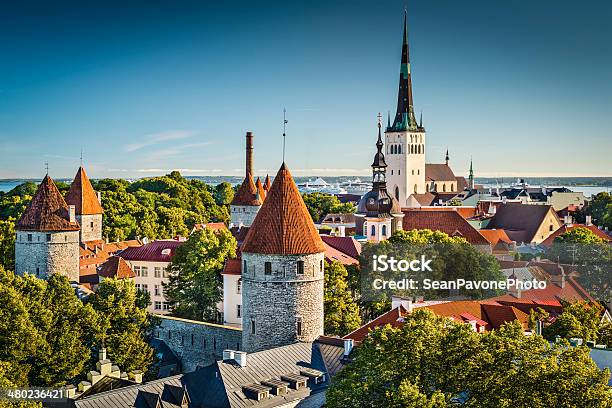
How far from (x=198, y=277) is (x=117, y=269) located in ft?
20.3

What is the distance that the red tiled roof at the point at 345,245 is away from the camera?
48.5 m

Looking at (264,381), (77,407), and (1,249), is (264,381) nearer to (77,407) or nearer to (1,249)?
(77,407)

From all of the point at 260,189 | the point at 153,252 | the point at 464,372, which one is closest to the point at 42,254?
the point at 153,252

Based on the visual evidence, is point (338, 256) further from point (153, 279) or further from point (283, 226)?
point (283, 226)

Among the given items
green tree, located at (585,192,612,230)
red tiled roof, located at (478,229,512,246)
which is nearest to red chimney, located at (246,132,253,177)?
red tiled roof, located at (478,229,512,246)

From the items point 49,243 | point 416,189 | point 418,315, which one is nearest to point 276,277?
point 418,315

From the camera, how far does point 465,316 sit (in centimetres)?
3262

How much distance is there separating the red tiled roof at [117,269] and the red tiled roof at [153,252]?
2007 mm

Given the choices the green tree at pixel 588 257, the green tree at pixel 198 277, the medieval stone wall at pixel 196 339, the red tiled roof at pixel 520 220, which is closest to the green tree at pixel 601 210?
the red tiled roof at pixel 520 220

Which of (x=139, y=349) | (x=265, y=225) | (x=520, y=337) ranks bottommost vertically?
(x=139, y=349)

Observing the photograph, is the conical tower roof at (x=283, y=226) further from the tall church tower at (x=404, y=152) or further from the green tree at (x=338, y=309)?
the tall church tower at (x=404, y=152)

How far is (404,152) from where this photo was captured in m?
111

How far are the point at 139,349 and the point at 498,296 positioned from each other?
55.8ft

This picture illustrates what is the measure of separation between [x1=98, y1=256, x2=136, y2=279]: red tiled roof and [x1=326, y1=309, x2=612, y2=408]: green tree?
2547 centimetres
